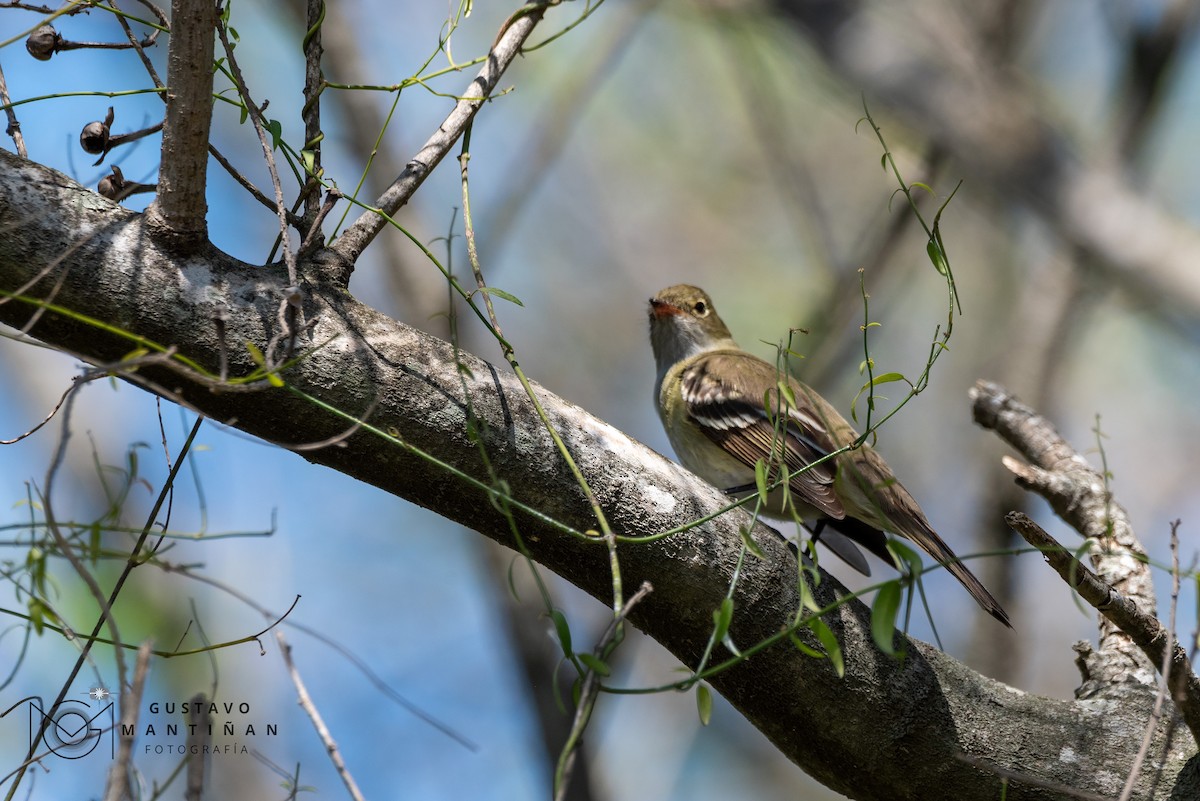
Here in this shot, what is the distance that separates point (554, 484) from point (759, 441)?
102 inches

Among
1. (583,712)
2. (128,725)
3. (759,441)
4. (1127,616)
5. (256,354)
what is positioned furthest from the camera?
(759,441)

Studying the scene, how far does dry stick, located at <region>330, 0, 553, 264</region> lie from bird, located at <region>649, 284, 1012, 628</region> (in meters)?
1.68

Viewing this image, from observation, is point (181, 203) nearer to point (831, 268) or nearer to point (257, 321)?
point (257, 321)

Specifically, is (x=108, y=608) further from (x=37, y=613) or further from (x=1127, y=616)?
(x=1127, y=616)

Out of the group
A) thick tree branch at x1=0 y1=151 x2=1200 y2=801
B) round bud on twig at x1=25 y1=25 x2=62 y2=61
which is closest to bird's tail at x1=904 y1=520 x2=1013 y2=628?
thick tree branch at x1=0 y1=151 x2=1200 y2=801

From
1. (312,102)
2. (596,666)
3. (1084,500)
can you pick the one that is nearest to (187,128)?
(312,102)

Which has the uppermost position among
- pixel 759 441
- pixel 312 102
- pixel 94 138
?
pixel 759 441

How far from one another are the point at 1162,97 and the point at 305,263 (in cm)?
637

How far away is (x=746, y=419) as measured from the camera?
16.5 feet

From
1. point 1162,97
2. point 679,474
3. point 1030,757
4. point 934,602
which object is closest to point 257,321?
point 679,474

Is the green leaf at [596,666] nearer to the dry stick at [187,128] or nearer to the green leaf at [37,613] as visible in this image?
the green leaf at [37,613]

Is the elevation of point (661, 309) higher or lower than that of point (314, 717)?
higher

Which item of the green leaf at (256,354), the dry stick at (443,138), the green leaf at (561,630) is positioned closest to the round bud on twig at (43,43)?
the dry stick at (443,138)

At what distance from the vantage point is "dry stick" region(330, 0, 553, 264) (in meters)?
2.59
